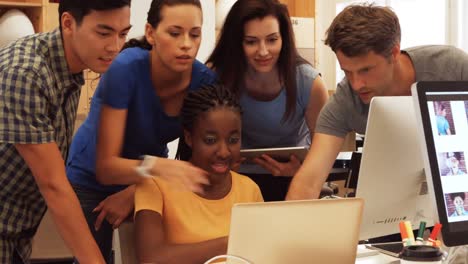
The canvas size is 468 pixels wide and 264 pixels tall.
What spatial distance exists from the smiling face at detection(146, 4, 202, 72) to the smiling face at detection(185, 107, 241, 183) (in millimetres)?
180

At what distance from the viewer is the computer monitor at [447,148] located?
1281mm

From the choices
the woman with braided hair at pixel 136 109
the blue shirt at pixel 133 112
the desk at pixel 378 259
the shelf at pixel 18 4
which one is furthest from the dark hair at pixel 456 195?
the shelf at pixel 18 4

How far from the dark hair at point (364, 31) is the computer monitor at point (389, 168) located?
0.82 ft

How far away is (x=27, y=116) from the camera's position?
4.83 ft

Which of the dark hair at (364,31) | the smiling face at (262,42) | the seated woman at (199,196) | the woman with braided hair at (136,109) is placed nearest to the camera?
the seated woman at (199,196)

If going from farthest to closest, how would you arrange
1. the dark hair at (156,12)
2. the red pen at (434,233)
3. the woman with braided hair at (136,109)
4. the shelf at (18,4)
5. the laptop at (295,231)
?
1. the shelf at (18,4)
2. the dark hair at (156,12)
3. the woman with braided hair at (136,109)
4. the red pen at (434,233)
5. the laptop at (295,231)

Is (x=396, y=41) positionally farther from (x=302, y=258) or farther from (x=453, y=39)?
(x=453, y=39)

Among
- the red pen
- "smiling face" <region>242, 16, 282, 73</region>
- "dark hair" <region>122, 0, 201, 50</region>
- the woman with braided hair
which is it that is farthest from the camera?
"smiling face" <region>242, 16, 282, 73</region>

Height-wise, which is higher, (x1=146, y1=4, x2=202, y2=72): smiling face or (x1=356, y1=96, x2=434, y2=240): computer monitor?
(x1=146, y1=4, x2=202, y2=72): smiling face

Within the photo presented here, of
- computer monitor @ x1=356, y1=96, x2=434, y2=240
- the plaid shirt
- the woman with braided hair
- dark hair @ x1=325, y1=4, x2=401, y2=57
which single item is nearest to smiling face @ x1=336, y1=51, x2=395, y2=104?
dark hair @ x1=325, y1=4, x2=401, y2=57

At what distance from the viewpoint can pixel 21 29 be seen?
3.89 m

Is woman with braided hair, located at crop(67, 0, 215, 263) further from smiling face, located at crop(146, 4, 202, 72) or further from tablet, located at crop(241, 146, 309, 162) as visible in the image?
tablet, located at crop(241, 146, 309, 162)

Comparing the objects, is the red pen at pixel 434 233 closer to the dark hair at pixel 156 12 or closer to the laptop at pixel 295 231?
the laptop at pixel 295 231

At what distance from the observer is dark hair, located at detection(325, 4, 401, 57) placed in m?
1.69
